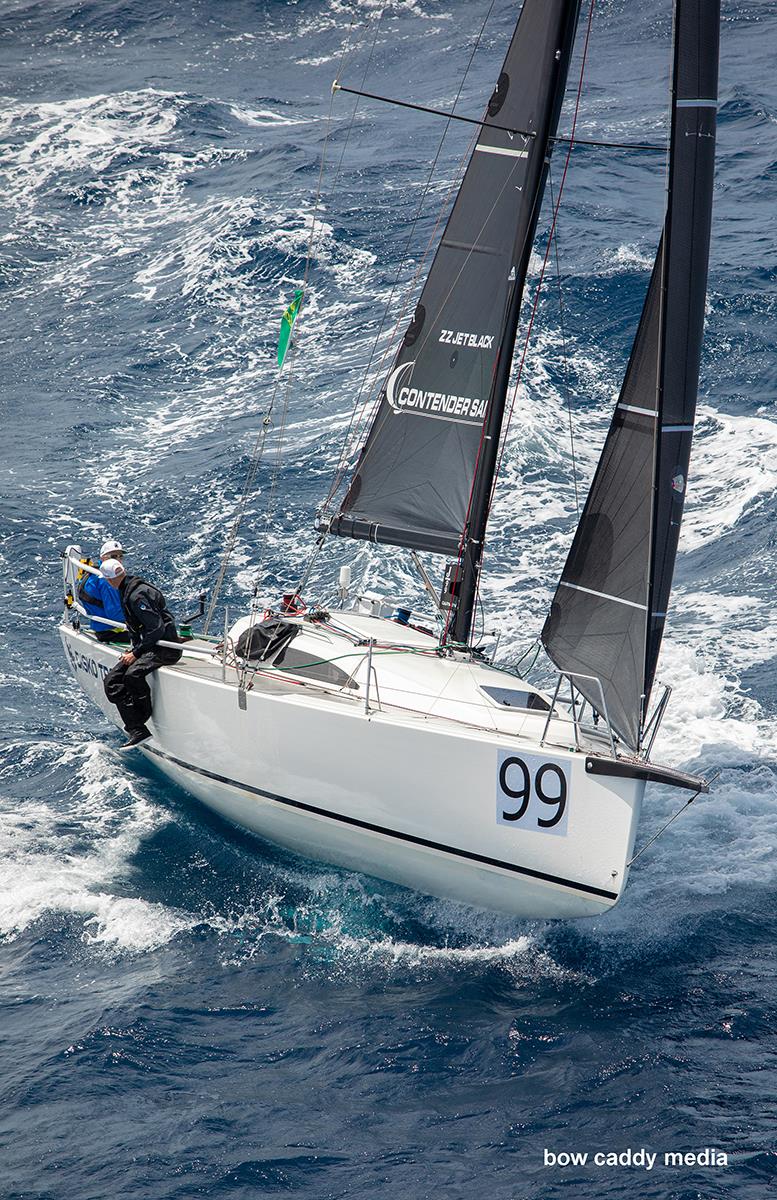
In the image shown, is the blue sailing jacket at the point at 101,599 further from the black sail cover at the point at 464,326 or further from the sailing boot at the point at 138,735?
the black sail cover at the point at 464,326

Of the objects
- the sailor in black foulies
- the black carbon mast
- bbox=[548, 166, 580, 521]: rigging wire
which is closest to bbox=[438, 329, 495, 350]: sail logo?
the black carbon mast

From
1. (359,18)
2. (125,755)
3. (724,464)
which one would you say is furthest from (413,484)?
(359,18)

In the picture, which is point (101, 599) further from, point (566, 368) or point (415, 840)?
point (566, 368)

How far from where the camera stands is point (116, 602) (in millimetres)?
11477

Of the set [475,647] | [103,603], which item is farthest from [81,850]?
[475,647]

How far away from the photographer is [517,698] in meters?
9.98

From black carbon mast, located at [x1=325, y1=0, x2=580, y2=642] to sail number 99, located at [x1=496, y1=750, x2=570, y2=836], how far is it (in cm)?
225

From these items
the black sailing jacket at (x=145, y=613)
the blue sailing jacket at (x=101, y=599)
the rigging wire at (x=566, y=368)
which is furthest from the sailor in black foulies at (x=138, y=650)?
the rigging wire at (x=566, y=368)

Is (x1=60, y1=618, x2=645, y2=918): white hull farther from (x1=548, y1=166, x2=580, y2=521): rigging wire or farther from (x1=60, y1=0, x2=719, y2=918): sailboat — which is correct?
(x1=548, y1=166, x2=580, y2=521): rigging wire

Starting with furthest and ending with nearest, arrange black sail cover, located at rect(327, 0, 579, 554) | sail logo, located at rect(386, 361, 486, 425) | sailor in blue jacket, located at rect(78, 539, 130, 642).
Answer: sailor in blue jacket, located at rect(78, 539, 130, 642)
sail logo, located at rect(386, 361, 486, 425)
black sail cover, located at rect(327, 0, 579, 554)

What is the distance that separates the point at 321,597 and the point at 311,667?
155 inches

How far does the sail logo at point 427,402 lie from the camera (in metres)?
10.7

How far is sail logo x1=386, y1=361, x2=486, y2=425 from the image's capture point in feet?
35.2

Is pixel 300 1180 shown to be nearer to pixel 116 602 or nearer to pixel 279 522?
pixel 116 602
